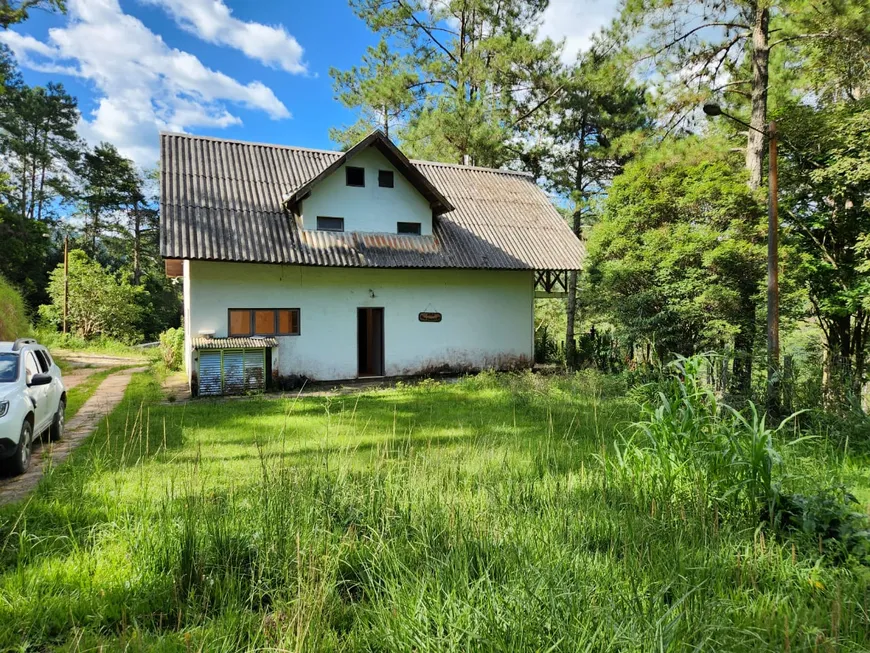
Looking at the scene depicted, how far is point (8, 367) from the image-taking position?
6.22 metres

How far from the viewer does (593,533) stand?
10.2 ft

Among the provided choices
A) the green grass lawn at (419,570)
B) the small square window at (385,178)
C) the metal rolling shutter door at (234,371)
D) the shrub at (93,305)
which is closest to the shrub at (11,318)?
the shrub at (93,305)

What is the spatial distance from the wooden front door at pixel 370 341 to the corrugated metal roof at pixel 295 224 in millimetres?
2177

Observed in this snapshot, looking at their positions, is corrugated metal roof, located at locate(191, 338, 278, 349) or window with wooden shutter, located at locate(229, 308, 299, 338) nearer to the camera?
corrugated metal roof, located at locate(191, 338, 278, 349)

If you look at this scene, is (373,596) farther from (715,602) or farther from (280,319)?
(280,319)

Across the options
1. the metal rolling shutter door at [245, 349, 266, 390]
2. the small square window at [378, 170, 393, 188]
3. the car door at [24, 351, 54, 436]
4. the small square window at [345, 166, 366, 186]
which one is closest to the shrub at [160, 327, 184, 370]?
the metal rolling shutter door at [245, 349, 266, 390]

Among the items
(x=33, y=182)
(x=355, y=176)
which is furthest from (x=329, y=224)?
(x=33, y=182)

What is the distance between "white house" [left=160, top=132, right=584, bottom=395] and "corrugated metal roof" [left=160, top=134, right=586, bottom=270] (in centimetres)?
5

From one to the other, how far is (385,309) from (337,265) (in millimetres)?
2117

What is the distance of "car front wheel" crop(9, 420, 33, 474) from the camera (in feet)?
18.4

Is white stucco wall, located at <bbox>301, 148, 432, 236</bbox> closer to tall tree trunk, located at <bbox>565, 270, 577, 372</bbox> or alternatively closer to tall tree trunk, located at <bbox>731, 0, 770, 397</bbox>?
tall tree trunk, located at <bbox>565, 270, 577, 372</bbox>

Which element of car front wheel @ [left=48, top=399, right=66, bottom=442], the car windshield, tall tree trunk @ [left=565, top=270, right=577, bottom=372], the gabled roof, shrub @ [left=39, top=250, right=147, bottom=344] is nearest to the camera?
the car windshield

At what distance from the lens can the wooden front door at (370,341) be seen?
14.4m

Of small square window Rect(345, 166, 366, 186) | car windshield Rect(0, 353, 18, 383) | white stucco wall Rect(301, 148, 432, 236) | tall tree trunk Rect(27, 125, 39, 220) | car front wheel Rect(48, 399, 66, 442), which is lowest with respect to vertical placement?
car front wheel Rect(48, 399, 66, 442)
